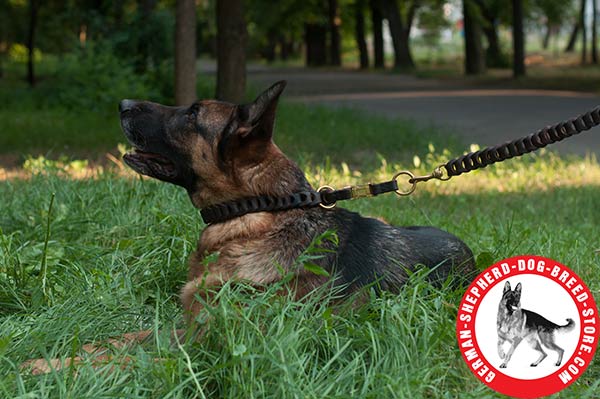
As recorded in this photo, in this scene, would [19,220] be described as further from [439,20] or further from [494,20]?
[439,20]

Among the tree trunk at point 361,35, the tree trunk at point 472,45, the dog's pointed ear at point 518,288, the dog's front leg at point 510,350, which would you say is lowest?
the dog's front leg at point 510,350

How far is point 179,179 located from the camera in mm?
4352

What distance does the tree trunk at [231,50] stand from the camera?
13.9 m

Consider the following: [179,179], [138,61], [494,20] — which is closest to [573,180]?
[179,179]

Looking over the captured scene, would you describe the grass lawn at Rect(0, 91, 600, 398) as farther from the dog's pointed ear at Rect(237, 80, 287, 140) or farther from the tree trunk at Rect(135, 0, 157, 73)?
the tree trunk at Rect(135, 0, 157, 73)

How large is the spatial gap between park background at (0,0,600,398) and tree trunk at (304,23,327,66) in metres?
29.1

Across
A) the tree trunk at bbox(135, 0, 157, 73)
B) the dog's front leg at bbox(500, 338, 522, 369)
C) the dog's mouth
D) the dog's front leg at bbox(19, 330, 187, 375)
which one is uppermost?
the tree trunk at bbox(135, 0, 157, 73)

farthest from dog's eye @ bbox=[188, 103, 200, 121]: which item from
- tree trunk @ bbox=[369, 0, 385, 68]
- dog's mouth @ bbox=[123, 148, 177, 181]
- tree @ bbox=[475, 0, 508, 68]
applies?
tree trunk @ bbox=[369, 0, 385, 68]

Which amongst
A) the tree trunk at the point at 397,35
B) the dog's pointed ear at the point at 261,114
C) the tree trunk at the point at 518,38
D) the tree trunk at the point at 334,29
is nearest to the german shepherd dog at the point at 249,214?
the dog's pointed ear at the point at 261,114

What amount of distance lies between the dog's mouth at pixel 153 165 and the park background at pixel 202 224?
0.66 meters

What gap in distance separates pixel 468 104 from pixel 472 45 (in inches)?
594

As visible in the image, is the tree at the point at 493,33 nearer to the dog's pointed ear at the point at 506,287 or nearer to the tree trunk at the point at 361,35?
the tree trunk at the point at 361,35

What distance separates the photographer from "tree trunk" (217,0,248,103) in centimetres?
1386

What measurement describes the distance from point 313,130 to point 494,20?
2752cm
